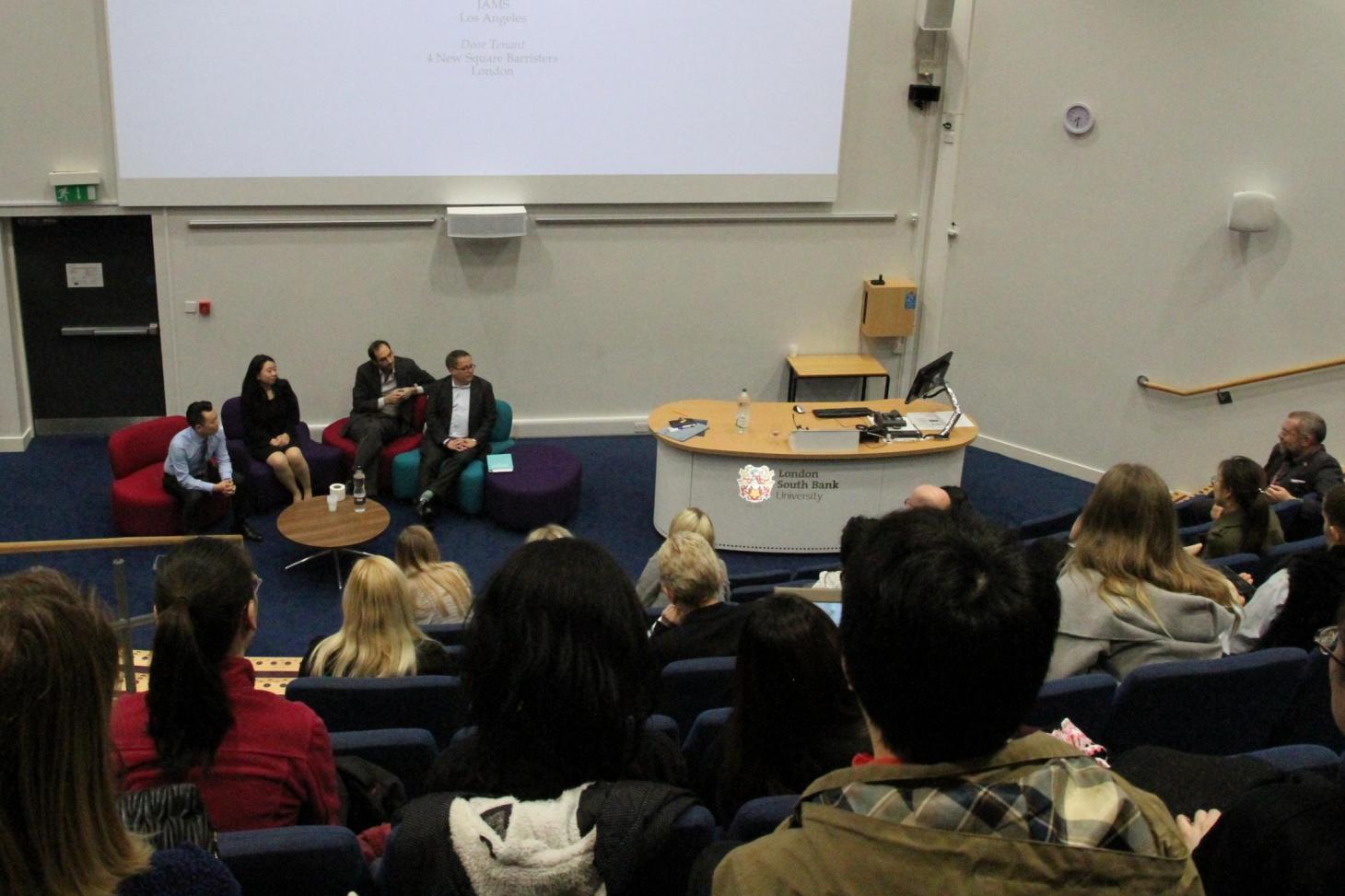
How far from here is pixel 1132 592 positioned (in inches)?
146

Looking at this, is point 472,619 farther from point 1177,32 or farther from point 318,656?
point 1177,32

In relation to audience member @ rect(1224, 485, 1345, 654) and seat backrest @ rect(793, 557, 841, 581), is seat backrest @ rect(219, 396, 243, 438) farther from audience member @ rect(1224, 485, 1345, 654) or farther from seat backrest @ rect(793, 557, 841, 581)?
audience member @ rect(1224, 485, 1345, 654)

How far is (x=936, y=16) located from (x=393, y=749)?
7.18 metres

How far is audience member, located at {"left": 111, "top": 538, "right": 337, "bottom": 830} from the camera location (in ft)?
8.27

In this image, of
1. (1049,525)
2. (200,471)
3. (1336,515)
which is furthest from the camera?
(200,471)

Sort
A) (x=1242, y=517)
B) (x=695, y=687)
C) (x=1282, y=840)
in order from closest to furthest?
(x=1282, y=840) < (x=695, y=687) < (x=1242, y=517)

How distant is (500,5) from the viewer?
8.37 metres

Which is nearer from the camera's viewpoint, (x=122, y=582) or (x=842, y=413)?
(x=122, y=582)

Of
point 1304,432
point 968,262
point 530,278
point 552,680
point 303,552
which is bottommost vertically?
point 303,552

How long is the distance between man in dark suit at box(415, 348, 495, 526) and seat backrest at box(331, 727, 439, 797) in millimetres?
4650

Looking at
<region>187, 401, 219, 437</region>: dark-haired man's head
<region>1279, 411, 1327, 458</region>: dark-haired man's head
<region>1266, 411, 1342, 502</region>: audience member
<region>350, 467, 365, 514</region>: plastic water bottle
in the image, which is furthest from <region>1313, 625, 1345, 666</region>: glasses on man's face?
<region>187, 401, 219, 437</region>: dark-haired man's head

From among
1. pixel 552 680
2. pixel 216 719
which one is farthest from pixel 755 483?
pixel 552 680

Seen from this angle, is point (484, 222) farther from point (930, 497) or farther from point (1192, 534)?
point (1192, 534)

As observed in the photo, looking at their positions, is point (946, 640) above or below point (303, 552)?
above
